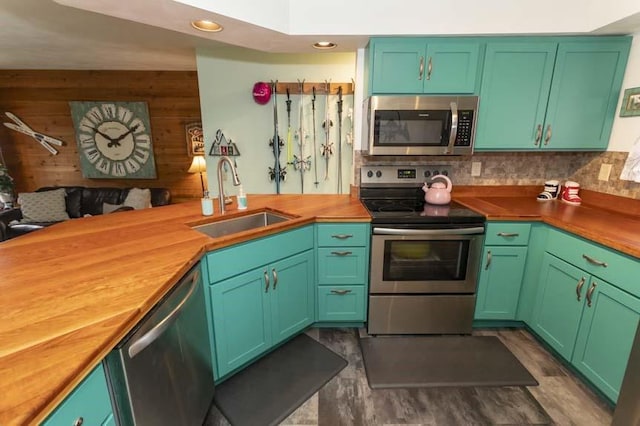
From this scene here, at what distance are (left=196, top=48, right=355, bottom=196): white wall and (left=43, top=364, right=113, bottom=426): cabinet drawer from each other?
8.63 feet

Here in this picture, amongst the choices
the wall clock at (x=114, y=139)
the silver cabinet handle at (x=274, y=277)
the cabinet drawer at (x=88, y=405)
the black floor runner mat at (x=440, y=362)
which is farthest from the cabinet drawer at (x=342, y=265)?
the wall clock at (x=114, y=139)

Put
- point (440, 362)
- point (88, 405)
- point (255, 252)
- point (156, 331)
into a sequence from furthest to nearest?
point (440, 362) → point (255, 252) → point (156, 331) → point (88, 405)

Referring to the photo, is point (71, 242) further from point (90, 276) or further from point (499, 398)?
point (499, 398)

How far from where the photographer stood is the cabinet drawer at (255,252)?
1.53 m

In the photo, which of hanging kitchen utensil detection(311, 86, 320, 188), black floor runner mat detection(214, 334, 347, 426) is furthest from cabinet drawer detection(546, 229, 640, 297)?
hanging kitchen utensil detection(311, 86, 320, 188)

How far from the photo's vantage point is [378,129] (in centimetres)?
212

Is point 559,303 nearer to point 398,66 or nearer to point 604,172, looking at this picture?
point 604,172

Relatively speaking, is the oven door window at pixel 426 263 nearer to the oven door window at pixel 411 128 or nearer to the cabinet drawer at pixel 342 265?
the cabinet drawer at pixel 342 265

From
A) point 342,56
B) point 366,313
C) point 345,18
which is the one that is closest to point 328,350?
point 366,313

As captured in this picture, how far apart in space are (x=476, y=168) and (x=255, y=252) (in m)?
2.01

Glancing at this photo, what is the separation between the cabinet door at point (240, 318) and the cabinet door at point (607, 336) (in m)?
1.83

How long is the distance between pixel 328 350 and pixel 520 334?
57.0 inches

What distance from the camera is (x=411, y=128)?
213cm

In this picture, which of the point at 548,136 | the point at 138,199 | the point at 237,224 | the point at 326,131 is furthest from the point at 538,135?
the point at 138,199
